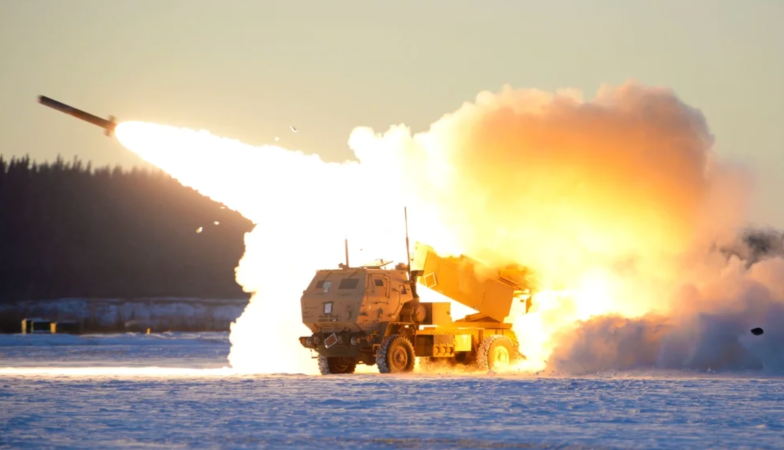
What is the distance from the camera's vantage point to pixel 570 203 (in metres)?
35.8

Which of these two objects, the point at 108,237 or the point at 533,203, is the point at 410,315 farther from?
the point at 108,237

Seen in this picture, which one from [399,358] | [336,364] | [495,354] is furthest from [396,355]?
[495,354]

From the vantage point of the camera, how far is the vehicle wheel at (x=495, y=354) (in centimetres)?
3378

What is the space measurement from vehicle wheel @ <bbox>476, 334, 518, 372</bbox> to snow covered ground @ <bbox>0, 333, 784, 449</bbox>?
7.22 feet

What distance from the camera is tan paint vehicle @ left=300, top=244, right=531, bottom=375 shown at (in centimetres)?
3272

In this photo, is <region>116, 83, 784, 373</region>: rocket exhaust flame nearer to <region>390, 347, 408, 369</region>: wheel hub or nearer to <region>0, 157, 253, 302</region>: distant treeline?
<region>390, 347, 408, 369</region>: wheel hub

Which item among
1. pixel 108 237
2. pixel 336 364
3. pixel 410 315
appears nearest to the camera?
pixel 410 315

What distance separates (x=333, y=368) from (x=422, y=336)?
2.48m

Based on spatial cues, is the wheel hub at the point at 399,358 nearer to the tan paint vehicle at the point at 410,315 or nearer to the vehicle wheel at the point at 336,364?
the tan paint vehicle at the point at 410,315

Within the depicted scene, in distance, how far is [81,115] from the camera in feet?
113

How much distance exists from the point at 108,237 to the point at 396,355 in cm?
9521

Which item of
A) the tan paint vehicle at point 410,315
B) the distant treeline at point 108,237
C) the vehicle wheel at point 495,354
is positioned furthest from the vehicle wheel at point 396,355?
the distant treeline at point 108,237

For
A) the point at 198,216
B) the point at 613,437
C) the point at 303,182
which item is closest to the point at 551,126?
the point at 303,182

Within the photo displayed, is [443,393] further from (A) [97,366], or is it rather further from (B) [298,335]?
(A) [97,366]
